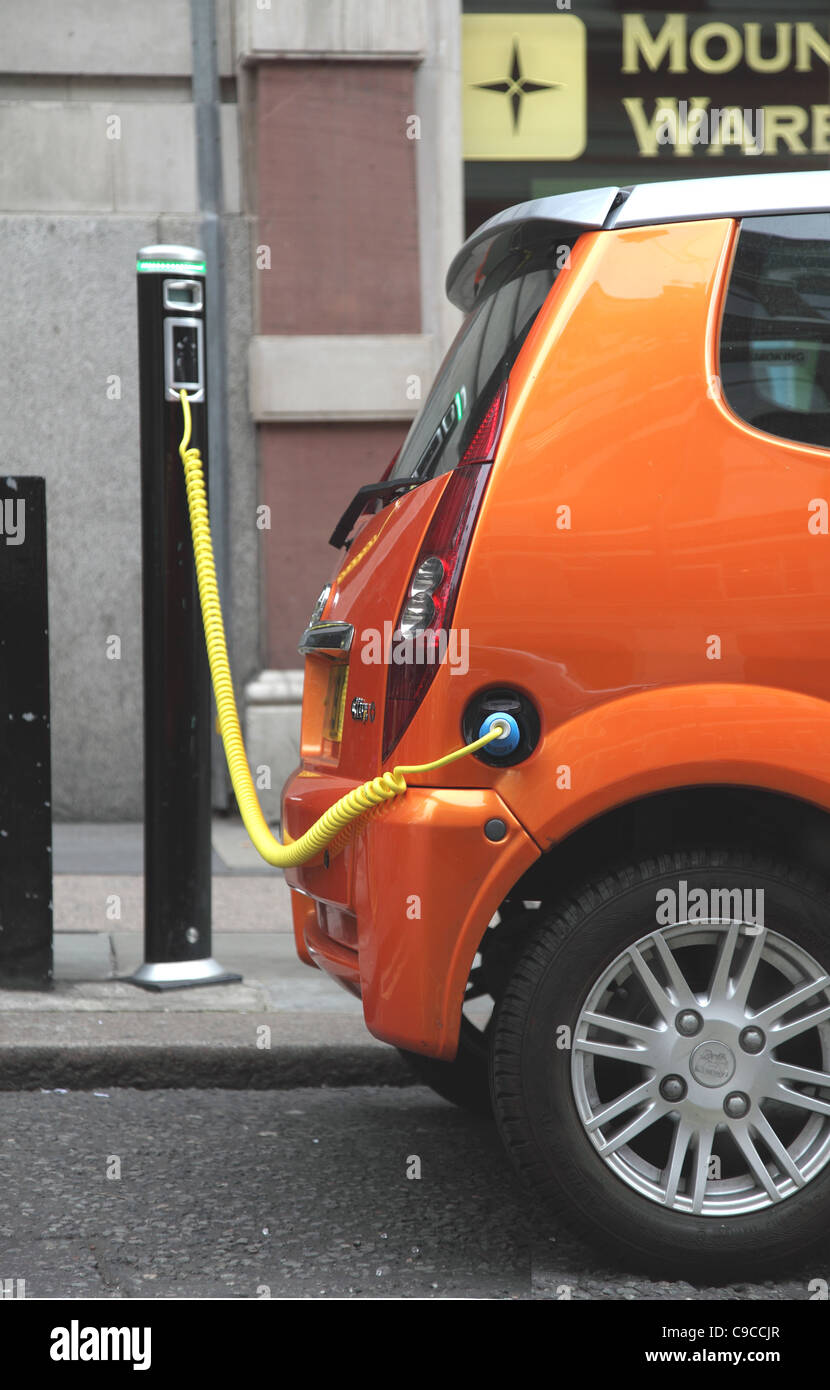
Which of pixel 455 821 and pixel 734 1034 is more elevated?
pixel 455 821

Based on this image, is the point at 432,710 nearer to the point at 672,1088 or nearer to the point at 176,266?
the point at 672,1088

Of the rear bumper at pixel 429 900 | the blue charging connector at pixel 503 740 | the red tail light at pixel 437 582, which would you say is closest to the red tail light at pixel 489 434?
the red tail light at pixel 437 582

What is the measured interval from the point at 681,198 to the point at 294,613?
216 inches

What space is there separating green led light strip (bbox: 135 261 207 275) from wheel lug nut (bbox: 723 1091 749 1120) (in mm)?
3015

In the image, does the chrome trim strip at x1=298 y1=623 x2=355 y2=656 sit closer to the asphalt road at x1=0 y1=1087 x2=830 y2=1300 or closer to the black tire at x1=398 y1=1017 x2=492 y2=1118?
the black tire at x1=398 y1=1017 x2=492 y2=1118

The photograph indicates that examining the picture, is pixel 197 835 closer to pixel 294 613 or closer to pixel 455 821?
pixel 455 821

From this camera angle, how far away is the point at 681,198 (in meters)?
3.13

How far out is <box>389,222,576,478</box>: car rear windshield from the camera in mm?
3193

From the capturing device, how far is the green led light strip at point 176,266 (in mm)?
4926

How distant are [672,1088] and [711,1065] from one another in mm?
82

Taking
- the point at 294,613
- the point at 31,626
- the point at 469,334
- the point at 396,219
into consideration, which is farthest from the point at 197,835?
the point at 396,219

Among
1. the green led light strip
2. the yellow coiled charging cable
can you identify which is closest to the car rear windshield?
the yellow coiled charging cable

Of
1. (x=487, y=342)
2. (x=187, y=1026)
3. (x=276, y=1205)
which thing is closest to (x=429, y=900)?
(x=276, y=1205)

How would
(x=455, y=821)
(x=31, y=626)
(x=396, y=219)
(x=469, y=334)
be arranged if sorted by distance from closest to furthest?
(x=455, y=821) < (x=469, y=334) < (x=31, y=626) < (x=396, y=219)
